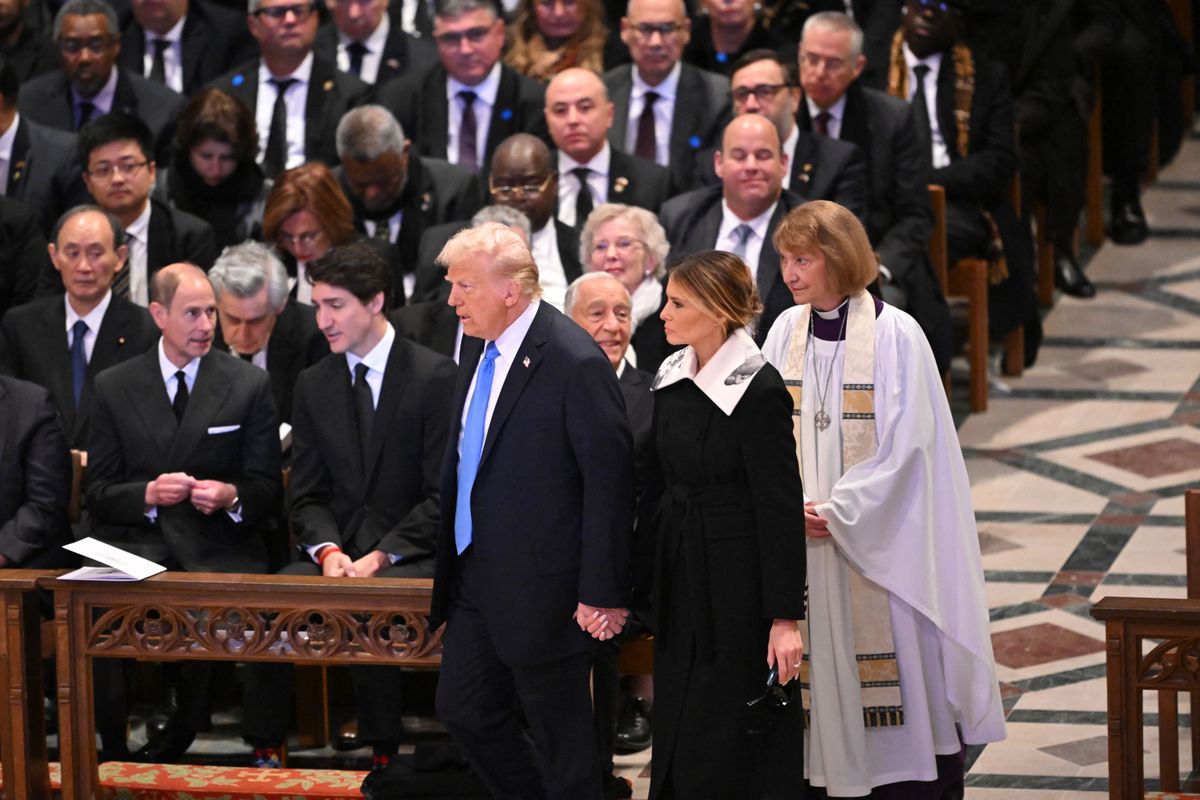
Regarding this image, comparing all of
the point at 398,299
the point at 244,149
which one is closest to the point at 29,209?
the point at 244,149

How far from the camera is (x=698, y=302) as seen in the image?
4328mm

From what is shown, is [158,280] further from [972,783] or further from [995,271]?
[995,271]

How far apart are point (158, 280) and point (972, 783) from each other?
102 inches

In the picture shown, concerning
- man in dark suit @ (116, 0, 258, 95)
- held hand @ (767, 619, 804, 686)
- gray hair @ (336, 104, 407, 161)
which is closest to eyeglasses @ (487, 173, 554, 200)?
gray hair @ (336, 104, 407, 161)

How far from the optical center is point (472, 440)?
15.0ft

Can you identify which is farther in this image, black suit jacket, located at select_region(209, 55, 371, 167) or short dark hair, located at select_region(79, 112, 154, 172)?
black suit jacket, located at select_region(209, 55, 371, 167)

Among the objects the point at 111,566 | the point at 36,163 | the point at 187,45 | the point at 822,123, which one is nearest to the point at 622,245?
the point at 822,123

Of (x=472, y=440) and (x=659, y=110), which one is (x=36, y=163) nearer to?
(x=659, y=110)

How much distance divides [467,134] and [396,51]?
0.72 m

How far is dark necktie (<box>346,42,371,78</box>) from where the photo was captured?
8.23 meters

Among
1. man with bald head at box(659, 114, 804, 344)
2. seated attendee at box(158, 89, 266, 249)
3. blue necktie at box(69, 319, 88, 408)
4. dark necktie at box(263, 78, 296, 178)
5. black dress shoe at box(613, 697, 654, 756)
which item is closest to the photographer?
black dress shoe at box(613, 697, 654, 756)

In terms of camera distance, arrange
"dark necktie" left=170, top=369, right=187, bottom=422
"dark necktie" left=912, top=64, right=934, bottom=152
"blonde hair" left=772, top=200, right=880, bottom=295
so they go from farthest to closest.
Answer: "dark necktie" left=912, top=64, right=934, bottom=152
"dark necktie" left=170, top=369, right=187, bottom=422
"blonde hair" left=772, top=200, right=880, bottom=295

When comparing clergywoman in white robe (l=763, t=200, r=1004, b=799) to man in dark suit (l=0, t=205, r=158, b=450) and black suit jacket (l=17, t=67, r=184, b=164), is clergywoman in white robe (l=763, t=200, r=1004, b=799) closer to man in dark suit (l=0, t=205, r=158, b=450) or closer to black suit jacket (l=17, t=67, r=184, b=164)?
man in dark suit (l=0, t=205, r=158, b=450)

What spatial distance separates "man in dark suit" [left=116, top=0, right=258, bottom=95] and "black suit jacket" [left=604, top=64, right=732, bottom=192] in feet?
5.50
